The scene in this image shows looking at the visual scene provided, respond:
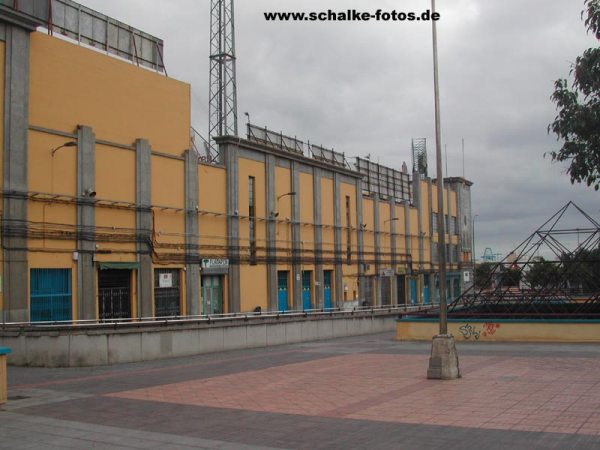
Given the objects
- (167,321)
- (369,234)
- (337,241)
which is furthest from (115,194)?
(369,234)

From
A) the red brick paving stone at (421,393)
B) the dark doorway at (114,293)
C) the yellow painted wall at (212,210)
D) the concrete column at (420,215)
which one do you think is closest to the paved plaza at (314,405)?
the red brick paving stone at (421,393)

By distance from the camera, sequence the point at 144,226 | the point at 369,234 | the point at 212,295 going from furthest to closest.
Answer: the point at 369,234, the point at 212,295, the point at 144,226

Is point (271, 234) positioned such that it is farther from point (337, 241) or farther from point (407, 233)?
point (407, 233)

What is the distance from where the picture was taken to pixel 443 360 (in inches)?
622

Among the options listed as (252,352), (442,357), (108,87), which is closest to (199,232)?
(108,87)

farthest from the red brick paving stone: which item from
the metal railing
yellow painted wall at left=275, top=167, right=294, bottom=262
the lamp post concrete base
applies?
yellow painted wall at left=275, top=167, right=294, bottom=262

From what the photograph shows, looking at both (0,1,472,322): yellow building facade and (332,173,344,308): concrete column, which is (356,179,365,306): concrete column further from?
(332,173,344,308): concrete column

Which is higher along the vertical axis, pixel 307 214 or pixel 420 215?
pixel 420 215

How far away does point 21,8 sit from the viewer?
27.2 meters

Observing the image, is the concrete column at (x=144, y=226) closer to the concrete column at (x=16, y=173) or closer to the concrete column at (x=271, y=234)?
the concrete column at (x=16, y=173)

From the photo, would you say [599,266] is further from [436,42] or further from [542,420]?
[542,420]

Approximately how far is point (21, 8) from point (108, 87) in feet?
19.6

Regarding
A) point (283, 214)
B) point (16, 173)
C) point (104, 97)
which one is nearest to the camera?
point (16, 173)

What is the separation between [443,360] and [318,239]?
32.9 meters
